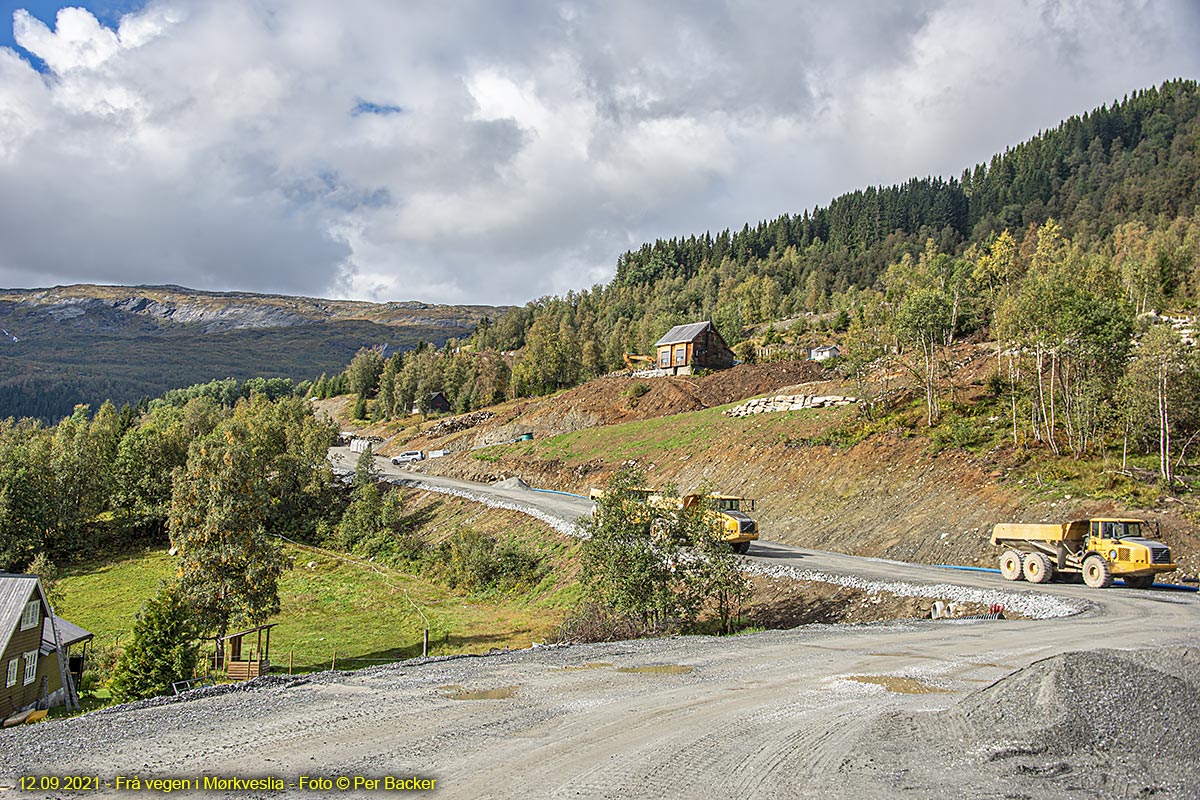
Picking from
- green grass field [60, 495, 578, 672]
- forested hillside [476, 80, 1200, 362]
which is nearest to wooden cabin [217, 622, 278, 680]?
green grass field [60, 495, 578, 672]

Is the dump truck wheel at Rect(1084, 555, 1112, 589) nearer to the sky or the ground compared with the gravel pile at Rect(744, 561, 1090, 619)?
nearer to the sky

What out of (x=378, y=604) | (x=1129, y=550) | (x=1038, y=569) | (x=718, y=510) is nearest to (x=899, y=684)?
(x=1038, y=569)

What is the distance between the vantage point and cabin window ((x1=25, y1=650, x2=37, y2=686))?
1192 inches

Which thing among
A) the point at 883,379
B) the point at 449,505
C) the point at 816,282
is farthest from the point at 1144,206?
the point at 449,505

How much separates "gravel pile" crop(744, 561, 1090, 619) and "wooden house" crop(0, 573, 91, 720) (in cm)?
3076

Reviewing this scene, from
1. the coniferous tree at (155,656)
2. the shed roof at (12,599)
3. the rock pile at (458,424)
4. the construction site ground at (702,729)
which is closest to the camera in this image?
the construction site ground at (702,729)

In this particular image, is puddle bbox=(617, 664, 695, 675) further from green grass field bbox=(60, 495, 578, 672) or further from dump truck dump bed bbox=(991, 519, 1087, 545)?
dump truck dump bed bbox=(991, 519, 1087, 545)

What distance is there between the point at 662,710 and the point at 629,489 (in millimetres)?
13675

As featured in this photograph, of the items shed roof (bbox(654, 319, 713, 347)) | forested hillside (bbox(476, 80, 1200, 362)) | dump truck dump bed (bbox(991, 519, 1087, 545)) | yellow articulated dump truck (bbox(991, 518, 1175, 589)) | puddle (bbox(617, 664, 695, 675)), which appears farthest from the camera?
forested hillside (bbox(476, 80, 1200, 362))

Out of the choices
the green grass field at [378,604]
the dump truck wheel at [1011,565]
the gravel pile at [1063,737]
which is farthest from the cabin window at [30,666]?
the dump truck wheel at [1011,565]

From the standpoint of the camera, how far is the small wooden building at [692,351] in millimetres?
88125

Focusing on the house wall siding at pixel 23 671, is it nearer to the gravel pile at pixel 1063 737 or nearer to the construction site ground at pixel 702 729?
the construction site ground at pixel 702 729

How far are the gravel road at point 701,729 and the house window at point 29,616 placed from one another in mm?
23363

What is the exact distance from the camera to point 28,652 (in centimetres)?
3064
